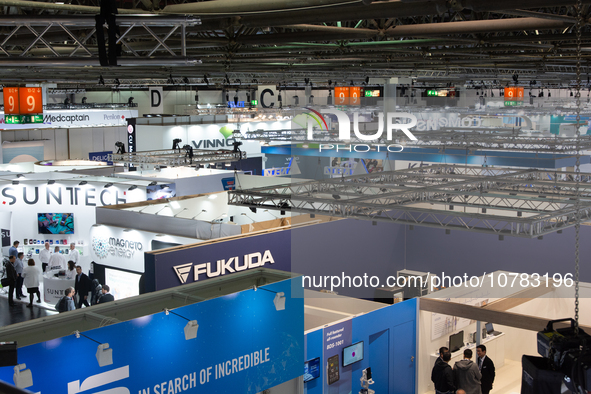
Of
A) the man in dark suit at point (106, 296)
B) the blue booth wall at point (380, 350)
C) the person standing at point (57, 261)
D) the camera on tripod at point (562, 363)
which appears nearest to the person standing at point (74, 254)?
the person standing at point (57, 261)

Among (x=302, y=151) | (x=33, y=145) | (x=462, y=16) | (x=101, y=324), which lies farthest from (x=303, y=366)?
(x=33, y=145)

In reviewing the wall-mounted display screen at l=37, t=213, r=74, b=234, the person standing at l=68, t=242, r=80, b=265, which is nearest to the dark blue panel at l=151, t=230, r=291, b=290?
the person standing at l=68, t=242, r=80, b=265

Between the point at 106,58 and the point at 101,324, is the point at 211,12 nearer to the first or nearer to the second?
the point at 106,58

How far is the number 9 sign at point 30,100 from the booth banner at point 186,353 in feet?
35.9

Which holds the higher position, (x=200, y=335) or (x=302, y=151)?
(x=302, y=151)

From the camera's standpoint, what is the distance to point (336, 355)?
7.47m

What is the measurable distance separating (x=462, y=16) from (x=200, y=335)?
4.62 metres

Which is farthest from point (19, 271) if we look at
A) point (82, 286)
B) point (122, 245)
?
point (122, 245)

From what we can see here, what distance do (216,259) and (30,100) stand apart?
9.41 metres

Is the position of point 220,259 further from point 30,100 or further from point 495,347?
point 30,100

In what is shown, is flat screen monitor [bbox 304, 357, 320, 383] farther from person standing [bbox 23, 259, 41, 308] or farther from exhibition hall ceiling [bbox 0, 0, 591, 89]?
person standing [bbox 23, 259, 41, 308]

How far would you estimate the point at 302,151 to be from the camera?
18797mm

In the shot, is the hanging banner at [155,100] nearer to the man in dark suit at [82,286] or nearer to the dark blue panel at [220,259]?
the man in dark suit at [82,286]

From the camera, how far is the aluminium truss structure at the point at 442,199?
905cm
